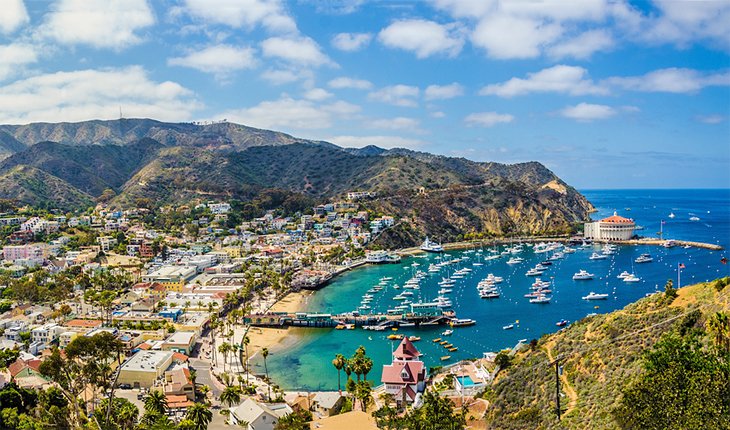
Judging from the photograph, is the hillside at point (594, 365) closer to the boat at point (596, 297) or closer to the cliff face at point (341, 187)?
the boat at point (596, 297)

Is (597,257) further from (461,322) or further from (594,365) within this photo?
(594,365)

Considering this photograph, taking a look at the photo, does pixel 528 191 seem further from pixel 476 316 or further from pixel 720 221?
pixel 476 316

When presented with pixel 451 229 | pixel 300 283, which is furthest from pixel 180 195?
pixel 300 283

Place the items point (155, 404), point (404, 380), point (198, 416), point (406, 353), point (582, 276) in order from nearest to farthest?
point (198, 416) < point (155, 404) < point (404, 380) < point (406, 353) < point (582, 276)

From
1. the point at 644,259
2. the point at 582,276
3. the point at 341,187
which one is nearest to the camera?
the point at 582,276

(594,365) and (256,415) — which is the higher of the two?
(594,365)

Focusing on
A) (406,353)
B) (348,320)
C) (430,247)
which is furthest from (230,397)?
(430,247)
